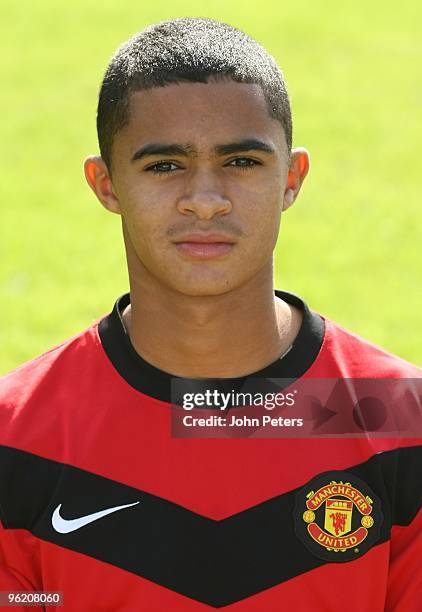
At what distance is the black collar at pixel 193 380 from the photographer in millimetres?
3166

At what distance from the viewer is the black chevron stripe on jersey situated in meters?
3.04

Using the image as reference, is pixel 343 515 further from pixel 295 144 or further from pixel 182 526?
pixel 295 144

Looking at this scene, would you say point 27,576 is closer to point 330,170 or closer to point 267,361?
point 267,361

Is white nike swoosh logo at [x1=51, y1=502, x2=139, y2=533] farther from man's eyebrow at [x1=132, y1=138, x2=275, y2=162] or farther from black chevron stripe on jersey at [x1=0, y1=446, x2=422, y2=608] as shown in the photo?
man's eyebrow at [x1=132, y1=138, x2=275, y2=162]

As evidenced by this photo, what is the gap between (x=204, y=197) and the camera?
9.54 feet

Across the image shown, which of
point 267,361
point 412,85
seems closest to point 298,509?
point 267,361

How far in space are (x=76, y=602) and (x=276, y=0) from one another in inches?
682

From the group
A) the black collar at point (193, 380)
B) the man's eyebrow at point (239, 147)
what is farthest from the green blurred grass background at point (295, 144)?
the man's eyebrow at point (239, 147)

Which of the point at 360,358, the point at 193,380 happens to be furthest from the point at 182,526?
the point at 360,358

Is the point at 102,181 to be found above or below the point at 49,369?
above

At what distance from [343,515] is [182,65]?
1165mm

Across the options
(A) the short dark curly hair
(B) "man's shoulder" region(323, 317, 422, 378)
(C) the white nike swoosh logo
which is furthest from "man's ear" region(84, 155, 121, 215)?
(C) the white nike swoosh logo

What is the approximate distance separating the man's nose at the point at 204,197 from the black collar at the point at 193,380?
0.46 m

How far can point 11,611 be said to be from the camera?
3037mm
